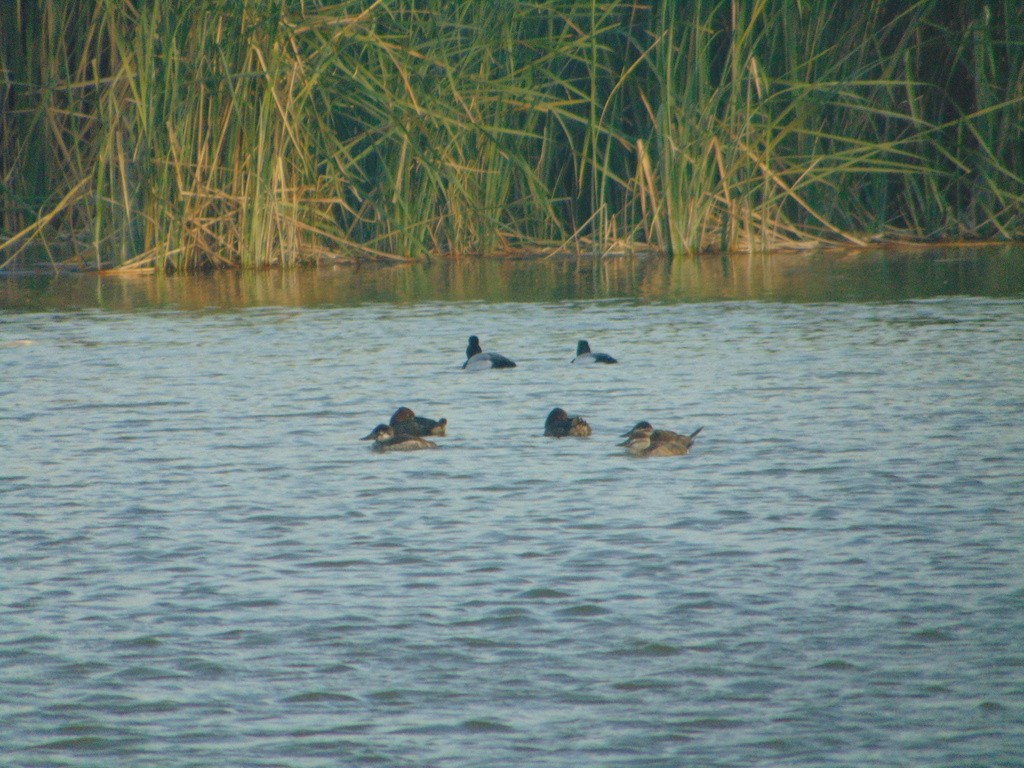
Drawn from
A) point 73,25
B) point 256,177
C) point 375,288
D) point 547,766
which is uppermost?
point 73,25

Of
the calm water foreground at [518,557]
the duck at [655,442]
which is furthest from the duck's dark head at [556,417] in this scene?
the duck at [655,442]

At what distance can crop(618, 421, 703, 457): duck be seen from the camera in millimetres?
8367

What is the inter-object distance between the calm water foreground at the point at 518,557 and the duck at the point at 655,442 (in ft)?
0.21

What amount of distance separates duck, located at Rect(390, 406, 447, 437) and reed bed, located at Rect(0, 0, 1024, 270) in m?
8.72

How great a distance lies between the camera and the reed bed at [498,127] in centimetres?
1756

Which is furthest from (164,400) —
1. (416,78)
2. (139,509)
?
(416,78)

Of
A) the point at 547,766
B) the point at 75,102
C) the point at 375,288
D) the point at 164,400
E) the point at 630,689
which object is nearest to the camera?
the point at 547,766

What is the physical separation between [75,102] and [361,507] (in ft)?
41.7

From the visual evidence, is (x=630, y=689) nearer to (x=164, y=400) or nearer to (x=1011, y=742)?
(x=1011, y=742)

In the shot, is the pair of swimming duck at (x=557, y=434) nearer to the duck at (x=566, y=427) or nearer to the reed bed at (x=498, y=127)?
the duck at (x=566, y=427)

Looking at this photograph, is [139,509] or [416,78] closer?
[139,509]

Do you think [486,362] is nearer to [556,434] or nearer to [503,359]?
[503,359]

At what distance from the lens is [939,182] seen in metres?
20.9

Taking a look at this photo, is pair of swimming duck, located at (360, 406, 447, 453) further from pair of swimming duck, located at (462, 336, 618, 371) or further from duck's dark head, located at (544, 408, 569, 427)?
pair of swimming duck, located at (462, 336, 618, 371)
